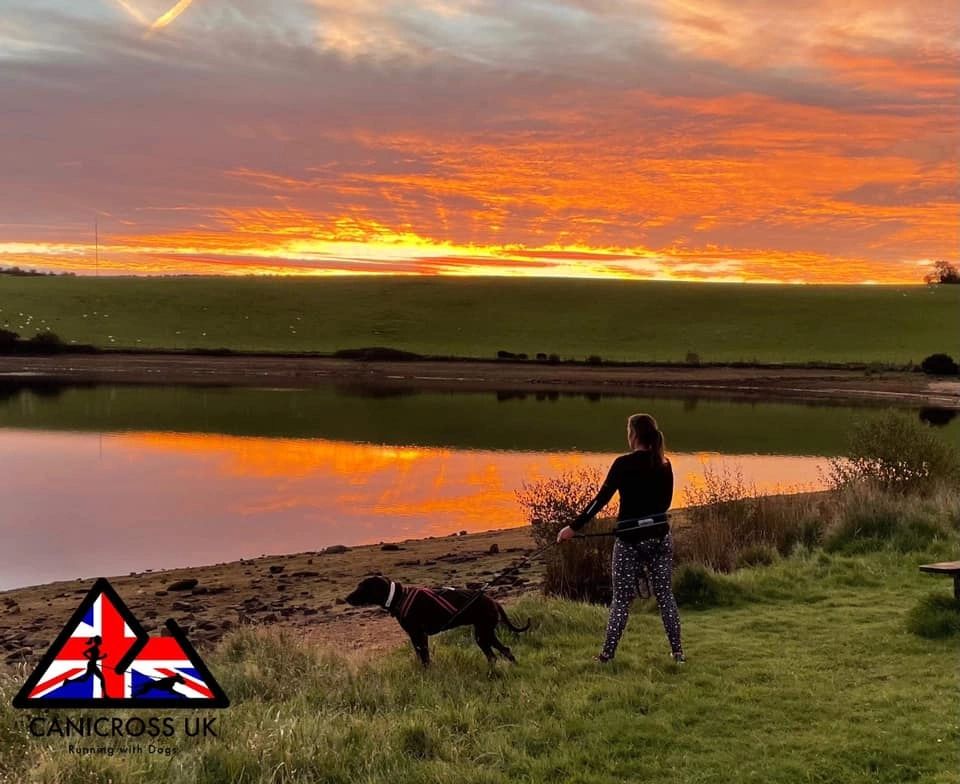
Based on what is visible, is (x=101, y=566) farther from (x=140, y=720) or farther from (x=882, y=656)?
(x=882, y=656)

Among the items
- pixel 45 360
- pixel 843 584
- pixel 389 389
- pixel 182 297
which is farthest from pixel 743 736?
pixel 182 297

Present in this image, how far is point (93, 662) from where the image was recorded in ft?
16.2

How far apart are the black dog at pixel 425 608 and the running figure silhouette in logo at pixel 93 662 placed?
223 centimetres

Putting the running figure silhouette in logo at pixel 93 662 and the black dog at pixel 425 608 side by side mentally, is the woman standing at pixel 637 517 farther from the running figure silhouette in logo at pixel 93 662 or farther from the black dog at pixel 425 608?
Answer: the running figure silhouette in logo at pixel 93 662

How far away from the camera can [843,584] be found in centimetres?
1009

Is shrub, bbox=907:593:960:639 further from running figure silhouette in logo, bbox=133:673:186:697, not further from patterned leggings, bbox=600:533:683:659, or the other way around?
running figure silhouette in logo, bbox=133:673:186:697

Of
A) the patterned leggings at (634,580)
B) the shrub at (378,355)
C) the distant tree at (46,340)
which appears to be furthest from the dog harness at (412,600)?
the distant tree at (46,340)

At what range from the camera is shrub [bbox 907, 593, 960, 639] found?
7734mm

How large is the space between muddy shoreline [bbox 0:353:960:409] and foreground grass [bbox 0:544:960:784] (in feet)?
152

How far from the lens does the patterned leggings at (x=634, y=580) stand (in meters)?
6.92

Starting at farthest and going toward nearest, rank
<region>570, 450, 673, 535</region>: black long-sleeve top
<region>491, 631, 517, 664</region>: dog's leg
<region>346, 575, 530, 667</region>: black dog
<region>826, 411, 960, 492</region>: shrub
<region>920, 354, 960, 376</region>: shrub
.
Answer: <region>920, 354, 960, 376</region>: shrub, <region>826, 411, 960, 492</region>: shrub, <region>491, 631, 517, 664</region>: dog's leg, <region>346, 575, 530, 667</region>: black dog, <region>570, 450, 673, 535</region>: black long-sleeve top

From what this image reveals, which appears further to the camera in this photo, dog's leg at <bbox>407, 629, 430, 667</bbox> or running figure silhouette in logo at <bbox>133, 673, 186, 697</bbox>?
dog's leg at <bbox>407, 629, 430, 667</bbox>

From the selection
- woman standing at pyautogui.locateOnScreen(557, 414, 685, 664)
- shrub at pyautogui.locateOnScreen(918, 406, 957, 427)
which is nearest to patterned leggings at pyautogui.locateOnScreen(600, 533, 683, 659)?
woman standing at pyautogui.locateOnScreen(557, 414, 685, 664)

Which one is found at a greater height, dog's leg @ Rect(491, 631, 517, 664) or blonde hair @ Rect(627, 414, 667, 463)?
blonde hair @ Rect(627, 414, 667, 463)
